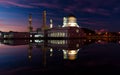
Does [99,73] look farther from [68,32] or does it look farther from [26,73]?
[68,32]

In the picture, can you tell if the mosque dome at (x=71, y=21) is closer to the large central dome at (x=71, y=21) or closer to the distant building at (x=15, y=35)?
the large central dome at (x=71, y=21)

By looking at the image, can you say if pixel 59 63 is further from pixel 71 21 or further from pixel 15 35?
pixel 15 35

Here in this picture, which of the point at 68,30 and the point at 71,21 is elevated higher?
the point at 71,21

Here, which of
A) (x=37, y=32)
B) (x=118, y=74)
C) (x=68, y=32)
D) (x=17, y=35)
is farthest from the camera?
(x=37, y=32)

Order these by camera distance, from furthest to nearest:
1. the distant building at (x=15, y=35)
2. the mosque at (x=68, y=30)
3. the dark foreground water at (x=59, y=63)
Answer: the distant building at (x=15, y=35), the mosque at (x=68, y=30), the dark foreground water at (x=59, y=63)

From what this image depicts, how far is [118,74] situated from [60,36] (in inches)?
5397

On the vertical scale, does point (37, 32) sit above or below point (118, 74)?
above

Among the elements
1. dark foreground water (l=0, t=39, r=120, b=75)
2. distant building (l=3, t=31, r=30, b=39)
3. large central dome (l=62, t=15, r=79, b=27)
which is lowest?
dark foreground water (l=0, t=39, r=120, b=75)

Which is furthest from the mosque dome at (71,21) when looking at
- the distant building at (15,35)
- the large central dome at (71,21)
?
the distant building at (15,35)

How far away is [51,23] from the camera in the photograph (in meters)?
178

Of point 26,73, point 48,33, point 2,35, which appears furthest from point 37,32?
point 26,73

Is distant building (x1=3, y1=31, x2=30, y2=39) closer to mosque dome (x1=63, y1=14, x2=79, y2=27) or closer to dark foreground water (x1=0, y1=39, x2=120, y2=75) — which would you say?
mosque dome (x1=63, y1=14, x2=79, y2=27)

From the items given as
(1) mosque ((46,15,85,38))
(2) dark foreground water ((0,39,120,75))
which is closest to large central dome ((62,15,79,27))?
(1) mosque ((46,15,85,38))

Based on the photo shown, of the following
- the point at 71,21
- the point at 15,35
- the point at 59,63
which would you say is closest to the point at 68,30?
the point at 71,21
